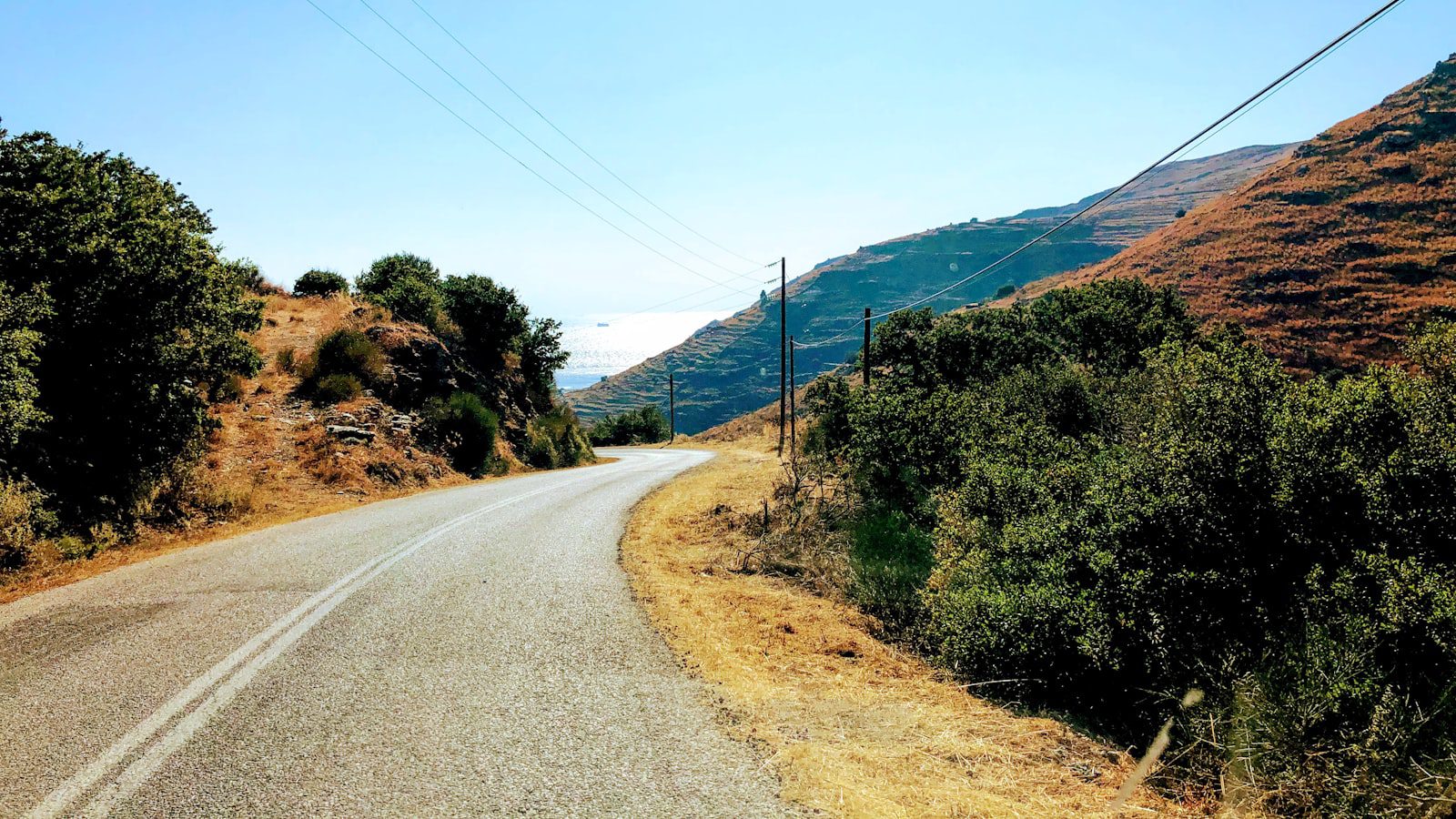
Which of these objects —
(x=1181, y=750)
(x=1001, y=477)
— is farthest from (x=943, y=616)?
(x=1181, y=750)

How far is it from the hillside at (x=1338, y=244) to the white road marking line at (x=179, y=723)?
207 ft

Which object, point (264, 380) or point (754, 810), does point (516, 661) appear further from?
point (264, 380)

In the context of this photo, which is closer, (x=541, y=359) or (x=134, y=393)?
(x=134, y=393)

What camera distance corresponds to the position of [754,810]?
330cm

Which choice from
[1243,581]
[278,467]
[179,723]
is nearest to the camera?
[179,723]

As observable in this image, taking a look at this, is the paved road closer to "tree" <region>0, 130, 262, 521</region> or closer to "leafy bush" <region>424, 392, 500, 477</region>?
"tree" <region>0, 130, 262, 521</region>

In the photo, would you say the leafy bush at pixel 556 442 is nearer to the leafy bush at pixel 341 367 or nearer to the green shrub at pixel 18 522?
the leafy bush at pixel 341 367

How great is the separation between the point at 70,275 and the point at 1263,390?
49.2ft

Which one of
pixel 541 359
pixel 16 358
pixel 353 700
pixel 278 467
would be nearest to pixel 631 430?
pixel 541 359

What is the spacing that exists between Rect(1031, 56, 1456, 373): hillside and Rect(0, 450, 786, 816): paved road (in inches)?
2437

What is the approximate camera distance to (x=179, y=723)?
13.4 ft

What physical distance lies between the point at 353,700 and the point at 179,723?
0.91m

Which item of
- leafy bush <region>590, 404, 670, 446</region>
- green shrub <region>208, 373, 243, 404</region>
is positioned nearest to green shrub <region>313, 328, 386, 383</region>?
green shrub <region>208, 373, 243, 404</region>

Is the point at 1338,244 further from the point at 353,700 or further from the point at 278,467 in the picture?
the point at 353,700
